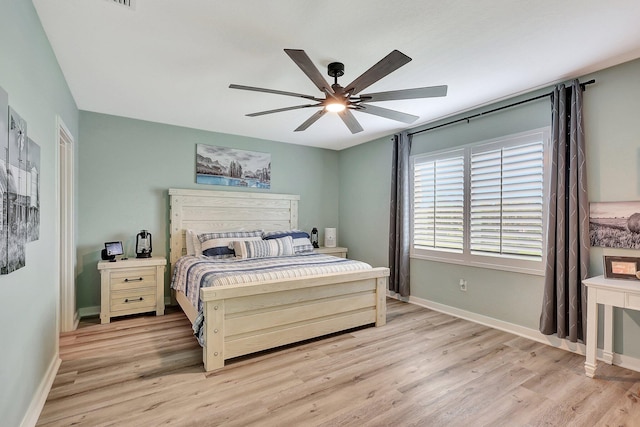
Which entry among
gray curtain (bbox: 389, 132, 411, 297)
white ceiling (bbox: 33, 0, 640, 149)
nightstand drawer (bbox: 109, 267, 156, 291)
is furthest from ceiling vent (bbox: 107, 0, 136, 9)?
gray curtain (bbox: 389, 132, 411, 297)

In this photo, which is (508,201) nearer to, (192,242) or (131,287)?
(192,242)

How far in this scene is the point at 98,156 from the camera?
396 centimetres

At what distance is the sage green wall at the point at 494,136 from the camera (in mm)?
2605

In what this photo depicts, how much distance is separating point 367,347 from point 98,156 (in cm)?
392

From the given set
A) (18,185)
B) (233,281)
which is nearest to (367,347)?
(233,281)

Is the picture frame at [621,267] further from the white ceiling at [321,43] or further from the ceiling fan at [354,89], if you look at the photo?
the ceiling fan at [354,89]

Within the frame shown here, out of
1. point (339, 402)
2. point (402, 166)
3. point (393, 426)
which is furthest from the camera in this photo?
point (402, 166)

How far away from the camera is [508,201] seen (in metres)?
3.39

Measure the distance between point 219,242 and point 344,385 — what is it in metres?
2.52

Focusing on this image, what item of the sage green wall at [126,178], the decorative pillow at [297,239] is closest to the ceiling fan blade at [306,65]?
the decorative pillow at [297,239]

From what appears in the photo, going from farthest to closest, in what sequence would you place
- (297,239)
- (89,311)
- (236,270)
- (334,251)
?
1. (334,251)
2. (297,239)
3. (89,311)
4. (236,270)

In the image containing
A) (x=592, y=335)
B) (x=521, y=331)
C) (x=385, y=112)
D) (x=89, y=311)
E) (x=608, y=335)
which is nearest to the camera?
(x=592, y=335)

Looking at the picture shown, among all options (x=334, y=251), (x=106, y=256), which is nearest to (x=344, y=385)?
(x=334, y=251)

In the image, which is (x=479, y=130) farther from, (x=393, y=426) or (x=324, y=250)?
(x=393, y=426)
